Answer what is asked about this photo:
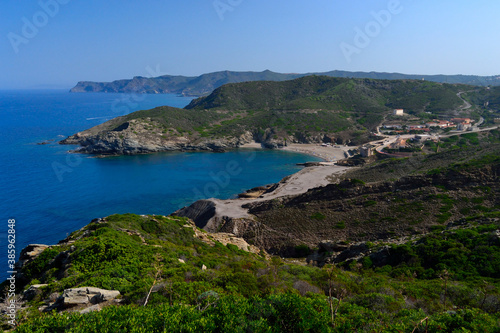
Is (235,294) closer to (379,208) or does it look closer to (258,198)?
(379,208)

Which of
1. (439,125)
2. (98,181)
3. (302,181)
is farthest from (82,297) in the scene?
(439,125)

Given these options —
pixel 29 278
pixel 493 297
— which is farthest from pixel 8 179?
pixel 493 297

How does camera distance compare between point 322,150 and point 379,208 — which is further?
point 322,150

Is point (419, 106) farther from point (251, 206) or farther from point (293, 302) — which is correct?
point (293, 302)

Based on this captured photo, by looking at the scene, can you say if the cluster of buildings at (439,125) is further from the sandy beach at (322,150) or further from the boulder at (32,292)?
the boulder at (32,292)

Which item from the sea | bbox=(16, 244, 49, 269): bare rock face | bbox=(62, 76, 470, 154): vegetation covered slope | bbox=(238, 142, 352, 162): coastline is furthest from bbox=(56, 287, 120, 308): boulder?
bbox=(62, 76, 470, 154): vegetation covered slope

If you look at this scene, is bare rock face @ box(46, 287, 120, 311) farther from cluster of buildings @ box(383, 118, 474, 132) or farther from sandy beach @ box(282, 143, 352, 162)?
cluster of buildings @ box(383, 118, 474, 132)
